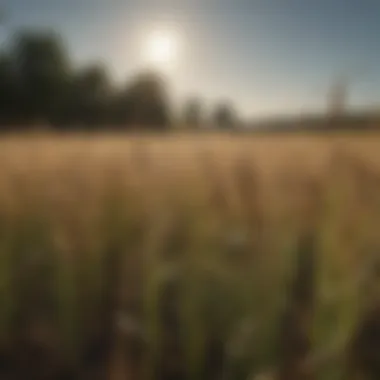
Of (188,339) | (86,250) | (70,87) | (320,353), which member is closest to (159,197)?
(86,250)

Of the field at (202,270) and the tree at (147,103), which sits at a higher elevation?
the tree at (147,103)

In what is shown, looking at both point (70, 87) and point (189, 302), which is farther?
point (70, 87)

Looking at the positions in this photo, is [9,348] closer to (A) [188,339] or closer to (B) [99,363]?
(B) [99,363]

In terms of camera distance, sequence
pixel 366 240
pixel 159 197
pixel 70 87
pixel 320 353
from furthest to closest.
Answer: pixel 70 87, pixel 159 197, pixel 366 240, pixel 320 353

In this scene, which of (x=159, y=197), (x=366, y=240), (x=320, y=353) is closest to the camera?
(x=320, y=353)

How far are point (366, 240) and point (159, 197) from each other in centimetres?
30

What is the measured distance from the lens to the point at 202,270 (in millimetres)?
702

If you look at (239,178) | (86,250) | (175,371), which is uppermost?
(239,178)

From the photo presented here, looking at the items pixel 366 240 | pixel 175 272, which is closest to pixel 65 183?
pixel 175 272

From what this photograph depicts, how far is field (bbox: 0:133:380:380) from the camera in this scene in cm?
64

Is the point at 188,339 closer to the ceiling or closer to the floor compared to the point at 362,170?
closer to the floor

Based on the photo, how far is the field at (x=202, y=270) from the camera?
2.11 ft

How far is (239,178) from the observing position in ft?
2.27

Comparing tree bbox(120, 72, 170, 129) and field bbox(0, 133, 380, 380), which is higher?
tree bbox(120, 72, 170, 129)
